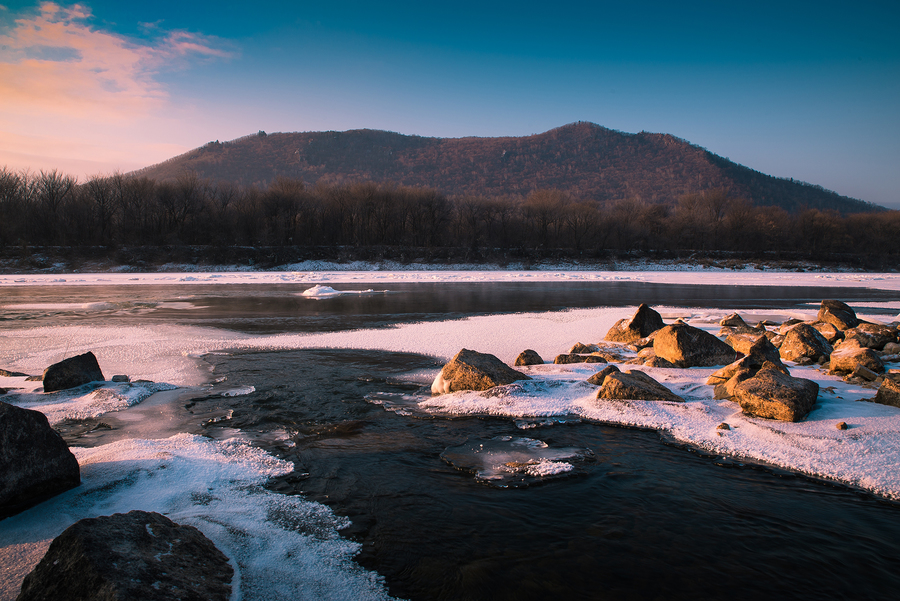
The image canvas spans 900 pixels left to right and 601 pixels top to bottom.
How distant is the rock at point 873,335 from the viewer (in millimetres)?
7654

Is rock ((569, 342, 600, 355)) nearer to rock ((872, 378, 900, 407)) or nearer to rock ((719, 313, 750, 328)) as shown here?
rock ((872, 378, 900, 407))

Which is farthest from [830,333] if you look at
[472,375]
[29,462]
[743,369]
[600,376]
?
[29,462]

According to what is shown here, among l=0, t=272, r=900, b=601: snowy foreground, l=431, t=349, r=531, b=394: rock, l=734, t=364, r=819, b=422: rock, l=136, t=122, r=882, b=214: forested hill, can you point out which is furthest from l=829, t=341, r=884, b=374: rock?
l=136, t=122, r=882, b=214: forested hill

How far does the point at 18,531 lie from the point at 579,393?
5.84 m

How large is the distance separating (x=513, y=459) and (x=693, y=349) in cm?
461

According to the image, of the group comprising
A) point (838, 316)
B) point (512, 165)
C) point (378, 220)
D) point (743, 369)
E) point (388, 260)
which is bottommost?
point (743, 369)

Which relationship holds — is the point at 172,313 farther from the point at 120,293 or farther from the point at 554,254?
the point at 554,254

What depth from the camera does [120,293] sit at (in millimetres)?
23094

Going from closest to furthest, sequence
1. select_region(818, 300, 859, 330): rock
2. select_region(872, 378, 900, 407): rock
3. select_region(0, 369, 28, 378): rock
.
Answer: select_region(872, 378, 900, 407): rock → select_region(0, 369, 28, 378): rock → select_region(818, 300, 859, 330): rock

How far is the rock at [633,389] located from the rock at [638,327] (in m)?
3.88

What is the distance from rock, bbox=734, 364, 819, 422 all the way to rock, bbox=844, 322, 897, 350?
3.08 m

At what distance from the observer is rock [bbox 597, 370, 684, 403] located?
6188 millimetres

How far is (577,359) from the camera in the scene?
26.8 ft

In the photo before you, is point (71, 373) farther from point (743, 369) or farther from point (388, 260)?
point (388, 260)
